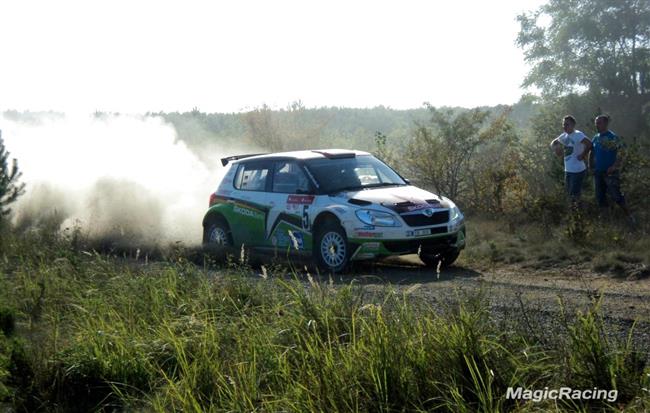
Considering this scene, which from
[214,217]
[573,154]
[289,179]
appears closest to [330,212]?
[289,179]

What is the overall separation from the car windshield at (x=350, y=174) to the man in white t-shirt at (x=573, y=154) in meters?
3.16

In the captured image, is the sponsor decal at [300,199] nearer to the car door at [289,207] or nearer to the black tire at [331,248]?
the car door at [289,207]

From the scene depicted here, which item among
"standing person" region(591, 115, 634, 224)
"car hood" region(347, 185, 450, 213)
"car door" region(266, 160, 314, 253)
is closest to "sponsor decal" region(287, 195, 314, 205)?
"car door" region(266, 160, 314, 253)

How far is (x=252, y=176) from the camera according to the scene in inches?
573

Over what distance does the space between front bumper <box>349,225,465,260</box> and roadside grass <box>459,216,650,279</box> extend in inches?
30.2

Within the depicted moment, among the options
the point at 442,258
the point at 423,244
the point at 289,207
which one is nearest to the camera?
the point at 423,244

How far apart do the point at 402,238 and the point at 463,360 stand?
244 inches

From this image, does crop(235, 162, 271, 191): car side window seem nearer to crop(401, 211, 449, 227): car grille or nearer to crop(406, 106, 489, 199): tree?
crop(401, 211, 449, 227): car grille

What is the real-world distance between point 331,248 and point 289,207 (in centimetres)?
112

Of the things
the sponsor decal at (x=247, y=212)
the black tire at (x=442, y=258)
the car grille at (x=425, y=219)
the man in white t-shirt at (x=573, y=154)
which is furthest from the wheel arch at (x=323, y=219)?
the man in white t-shirt at (x=573, y=154)

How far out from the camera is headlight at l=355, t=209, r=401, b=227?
1248 centimetres

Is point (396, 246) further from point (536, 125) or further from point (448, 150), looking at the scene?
point (536, 125)

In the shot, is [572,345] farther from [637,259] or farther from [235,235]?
[235,235]

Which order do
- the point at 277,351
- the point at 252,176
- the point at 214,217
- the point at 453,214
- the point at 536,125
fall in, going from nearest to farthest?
the point at 277,351 < the point at 453,214 < the point at 252,176 < the point at 214,217 < the point at 536,125
